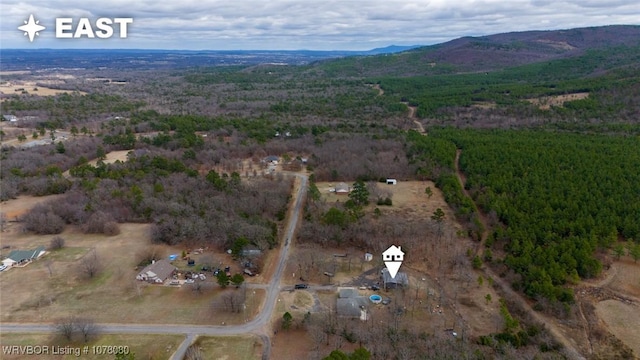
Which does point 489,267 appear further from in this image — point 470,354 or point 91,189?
point 91,189

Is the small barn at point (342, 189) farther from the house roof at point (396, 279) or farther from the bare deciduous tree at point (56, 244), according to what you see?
the bare deciduous tree at point (56, 244)

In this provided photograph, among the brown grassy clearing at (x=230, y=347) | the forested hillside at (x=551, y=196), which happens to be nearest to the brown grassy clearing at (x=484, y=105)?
the forested hillside at (x=551, y=196)

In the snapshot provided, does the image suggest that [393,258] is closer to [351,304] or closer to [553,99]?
[351,304]

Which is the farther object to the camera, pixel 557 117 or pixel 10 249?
pixel 557 117

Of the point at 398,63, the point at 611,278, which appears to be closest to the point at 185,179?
the point at 611,278

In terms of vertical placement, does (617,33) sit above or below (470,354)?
above

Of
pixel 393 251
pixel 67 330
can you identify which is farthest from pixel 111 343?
pixel 393 251
